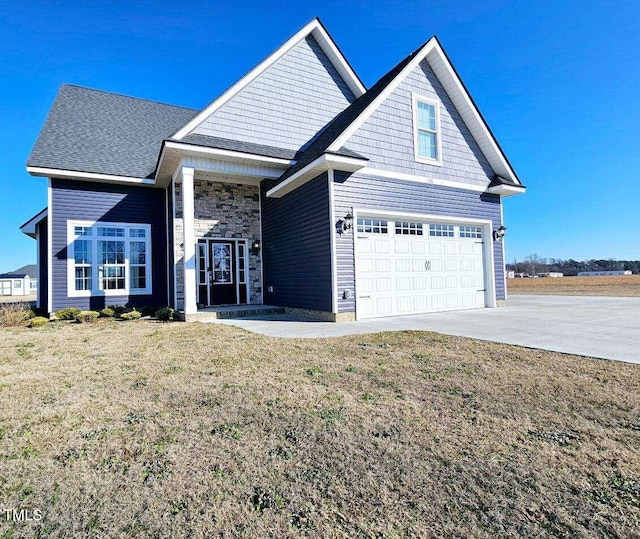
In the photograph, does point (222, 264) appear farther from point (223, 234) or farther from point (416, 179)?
point (416, 179)

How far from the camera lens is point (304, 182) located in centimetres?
965

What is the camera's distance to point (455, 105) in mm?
10641

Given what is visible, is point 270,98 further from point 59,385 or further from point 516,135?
point 516,135

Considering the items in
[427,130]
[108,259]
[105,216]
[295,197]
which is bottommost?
[108,259]

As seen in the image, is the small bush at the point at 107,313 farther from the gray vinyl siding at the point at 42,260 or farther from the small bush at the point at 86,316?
the gray vinyl siding at the point at 42,260

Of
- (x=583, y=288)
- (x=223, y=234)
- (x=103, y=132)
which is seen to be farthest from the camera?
(x=583, y=288)

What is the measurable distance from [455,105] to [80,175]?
11436 mm

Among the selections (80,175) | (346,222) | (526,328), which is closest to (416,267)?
(346,222)

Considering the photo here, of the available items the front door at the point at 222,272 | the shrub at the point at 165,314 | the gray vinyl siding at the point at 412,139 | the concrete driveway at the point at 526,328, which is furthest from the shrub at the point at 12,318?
the gray vinyl siding at the point at 412,139

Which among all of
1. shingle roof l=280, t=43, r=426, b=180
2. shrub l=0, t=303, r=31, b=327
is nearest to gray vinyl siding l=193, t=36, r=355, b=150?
shingle roof l=280, t=43, r=426, b=180

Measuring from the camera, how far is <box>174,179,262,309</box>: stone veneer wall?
10.9 m

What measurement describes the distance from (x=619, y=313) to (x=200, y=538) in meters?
10.8

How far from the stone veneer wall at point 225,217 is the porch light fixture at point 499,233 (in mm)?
7683

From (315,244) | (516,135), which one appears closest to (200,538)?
(315,244)
